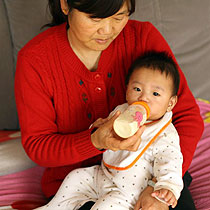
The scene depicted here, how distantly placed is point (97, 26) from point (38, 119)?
1.47 feet

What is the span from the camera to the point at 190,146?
1278mm

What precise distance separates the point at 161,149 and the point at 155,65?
34 cm

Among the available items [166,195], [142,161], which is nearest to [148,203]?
[166,195]

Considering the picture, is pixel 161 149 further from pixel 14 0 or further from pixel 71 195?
pixel 14 0

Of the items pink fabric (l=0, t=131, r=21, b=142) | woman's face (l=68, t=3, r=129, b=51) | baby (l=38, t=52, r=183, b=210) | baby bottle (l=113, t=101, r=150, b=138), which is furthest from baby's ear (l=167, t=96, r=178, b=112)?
pink fabric (l=0, t=131, r=21, b=142)

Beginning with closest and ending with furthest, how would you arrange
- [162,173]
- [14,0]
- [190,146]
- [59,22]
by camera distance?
[162,173] → [190,146] → [59,22] → [14,0]

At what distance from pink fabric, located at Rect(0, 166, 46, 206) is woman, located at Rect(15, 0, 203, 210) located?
117mm

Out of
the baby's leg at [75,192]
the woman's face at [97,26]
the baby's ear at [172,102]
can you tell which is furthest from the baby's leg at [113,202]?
the woman's face at [97,26]

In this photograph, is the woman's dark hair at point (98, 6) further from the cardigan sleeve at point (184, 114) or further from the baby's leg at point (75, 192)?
the baby's leg at point (75, 192)

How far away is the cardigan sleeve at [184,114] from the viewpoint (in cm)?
128

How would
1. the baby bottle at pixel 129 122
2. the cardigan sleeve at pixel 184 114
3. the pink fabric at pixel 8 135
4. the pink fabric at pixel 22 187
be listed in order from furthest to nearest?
the pink fabric at pixel 8 135, the pink fabric at pixel 22 187, the cardigan sleeve at pixel 184 114, the baby bottle at pixel 129 122

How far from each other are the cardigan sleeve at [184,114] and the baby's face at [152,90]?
0.47ft

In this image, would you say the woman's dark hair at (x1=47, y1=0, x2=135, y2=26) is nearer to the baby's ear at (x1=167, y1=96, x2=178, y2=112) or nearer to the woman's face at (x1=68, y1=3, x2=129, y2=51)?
the woman's face at (x1=68, y1=3, x2=129, y2=51)

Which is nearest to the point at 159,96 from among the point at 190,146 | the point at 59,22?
the point at 190,146
